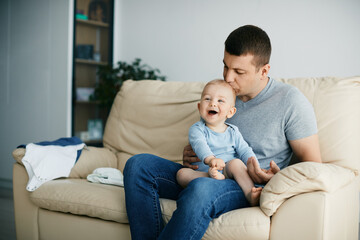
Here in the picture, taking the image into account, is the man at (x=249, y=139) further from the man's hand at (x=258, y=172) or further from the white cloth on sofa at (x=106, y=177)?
the white cloth on sofa at (x=106, y=177)

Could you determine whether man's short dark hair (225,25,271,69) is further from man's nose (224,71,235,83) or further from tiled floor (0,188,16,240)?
tiled floor (0,188,16,240)

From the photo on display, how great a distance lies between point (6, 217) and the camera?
2.83 metres

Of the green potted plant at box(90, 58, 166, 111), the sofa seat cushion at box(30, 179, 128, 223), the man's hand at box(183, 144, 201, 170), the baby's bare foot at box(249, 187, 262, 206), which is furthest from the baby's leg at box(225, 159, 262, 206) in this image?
the green potted plant at box(90, 58, 166, 111)

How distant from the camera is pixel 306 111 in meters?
1.58

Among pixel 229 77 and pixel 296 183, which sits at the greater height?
pixel 229 77

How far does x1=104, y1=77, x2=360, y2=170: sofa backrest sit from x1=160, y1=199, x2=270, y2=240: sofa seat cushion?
520 millimetres

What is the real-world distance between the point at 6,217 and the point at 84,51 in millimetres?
1826

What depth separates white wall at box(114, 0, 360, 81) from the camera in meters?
2.89

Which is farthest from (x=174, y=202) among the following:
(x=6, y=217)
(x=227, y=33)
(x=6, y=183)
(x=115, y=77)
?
(x=6, y=183)

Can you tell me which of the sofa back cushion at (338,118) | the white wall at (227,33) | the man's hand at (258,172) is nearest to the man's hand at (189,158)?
the man's hand at (258,172)

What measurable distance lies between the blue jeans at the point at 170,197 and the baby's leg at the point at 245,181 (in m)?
0.02

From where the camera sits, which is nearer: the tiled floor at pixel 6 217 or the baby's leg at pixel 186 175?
the baby's leg at pixel 186 175

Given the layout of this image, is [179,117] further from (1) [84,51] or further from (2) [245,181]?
(1) [84,51]

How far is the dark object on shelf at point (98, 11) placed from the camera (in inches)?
158
